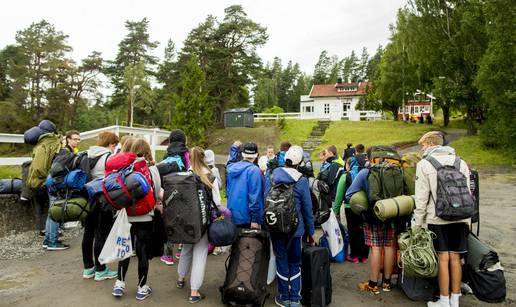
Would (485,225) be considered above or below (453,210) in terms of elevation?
below

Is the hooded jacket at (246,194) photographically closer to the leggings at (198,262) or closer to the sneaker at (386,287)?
the leggings at (198,262)

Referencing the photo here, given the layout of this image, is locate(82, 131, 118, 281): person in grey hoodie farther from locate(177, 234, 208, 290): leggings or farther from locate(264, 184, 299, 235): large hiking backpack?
locate(264, 184, 299, 235): large hiking backpack

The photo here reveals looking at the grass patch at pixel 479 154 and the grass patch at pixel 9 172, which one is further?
the grass patch at pixel 479 154

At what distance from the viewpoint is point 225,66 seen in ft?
114

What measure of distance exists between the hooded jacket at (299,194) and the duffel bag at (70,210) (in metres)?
2.47

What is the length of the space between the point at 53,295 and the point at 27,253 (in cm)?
190

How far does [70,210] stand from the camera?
449 centimetres

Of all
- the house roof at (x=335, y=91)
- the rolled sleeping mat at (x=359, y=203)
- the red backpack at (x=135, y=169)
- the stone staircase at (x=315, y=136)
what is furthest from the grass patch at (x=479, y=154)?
the house roof at (x=335, y=91)

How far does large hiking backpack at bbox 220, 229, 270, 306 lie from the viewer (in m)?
3.74

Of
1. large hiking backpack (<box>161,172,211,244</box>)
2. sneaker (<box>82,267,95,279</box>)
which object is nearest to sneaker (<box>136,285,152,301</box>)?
large hiking backpack (<box>161,172,211,244</box>)

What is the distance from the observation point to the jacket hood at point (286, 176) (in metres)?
3.79

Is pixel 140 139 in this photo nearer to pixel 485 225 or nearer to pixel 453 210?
pixel 453 210

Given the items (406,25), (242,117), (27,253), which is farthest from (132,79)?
(27,253)

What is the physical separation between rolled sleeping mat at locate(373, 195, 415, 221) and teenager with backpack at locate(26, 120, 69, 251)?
4902mm
